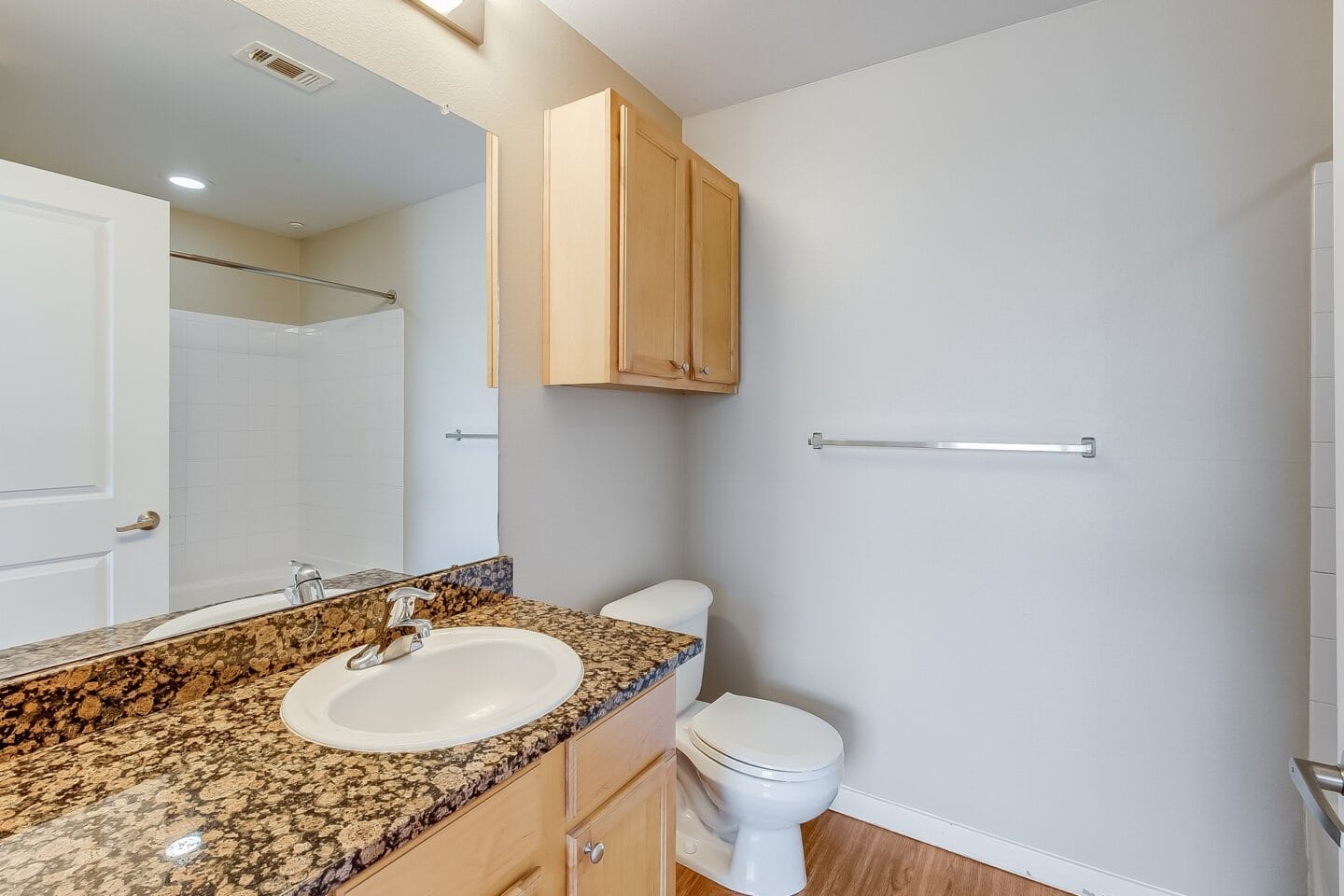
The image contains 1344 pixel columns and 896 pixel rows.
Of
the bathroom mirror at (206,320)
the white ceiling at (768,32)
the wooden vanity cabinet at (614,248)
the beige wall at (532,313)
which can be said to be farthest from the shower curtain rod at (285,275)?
the white ceiling at (768,32)

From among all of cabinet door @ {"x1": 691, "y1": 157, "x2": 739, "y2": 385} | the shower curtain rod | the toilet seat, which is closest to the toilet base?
the toilet seat

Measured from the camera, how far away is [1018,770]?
5.70 ft

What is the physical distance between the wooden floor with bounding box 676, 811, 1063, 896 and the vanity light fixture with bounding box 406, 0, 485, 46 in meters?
2.27

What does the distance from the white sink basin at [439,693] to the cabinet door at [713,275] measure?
3.36ft

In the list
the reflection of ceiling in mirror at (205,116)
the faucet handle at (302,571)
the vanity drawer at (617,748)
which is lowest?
the vanity drawer at (617,748)

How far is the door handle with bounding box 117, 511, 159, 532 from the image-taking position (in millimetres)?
924

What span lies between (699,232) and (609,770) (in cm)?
151

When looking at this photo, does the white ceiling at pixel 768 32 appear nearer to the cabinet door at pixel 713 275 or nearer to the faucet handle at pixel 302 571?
the cabinet door at pixel 713 275

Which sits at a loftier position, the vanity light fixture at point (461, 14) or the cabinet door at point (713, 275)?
the vanity light fixture at point (461, 14)

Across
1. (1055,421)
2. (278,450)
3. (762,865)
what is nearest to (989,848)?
(762,865)

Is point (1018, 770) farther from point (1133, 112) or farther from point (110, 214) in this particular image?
point (110, 214)

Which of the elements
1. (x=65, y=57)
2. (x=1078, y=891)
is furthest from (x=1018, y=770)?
(x=65, y=57)

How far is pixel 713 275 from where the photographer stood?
77.5 inches

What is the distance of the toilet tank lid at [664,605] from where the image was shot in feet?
5.77
